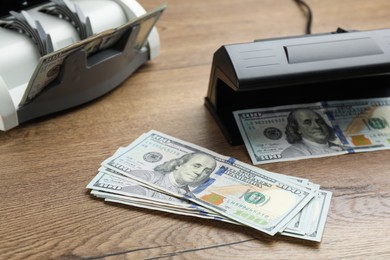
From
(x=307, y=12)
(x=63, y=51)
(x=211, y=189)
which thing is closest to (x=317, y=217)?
(x=211, y=189)

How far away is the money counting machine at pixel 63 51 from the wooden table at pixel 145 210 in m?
0.04

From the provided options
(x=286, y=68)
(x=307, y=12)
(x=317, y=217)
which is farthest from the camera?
(x=307, y=12)

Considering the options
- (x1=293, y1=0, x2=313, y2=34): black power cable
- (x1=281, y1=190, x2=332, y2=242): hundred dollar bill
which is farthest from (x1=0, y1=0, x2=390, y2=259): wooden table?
(x1=293, y1=0, x2=313, y2=34): black power cable

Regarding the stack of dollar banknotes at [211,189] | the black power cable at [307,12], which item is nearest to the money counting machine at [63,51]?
the stack of dollar banknotes at [211,189]

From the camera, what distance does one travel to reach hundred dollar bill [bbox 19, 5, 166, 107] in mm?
931

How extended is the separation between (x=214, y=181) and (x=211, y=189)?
0.08 feet

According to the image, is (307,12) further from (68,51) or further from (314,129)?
(68,51)

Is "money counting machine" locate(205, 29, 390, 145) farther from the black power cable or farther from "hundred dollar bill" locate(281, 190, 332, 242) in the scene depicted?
the black power cable

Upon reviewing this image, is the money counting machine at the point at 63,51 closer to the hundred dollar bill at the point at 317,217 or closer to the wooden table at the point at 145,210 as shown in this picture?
the wooden table at the point at 145,210

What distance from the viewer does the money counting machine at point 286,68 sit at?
96 centimetres

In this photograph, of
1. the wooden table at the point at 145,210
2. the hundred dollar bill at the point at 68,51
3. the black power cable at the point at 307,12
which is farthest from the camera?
the black power cable at the point at 307,12

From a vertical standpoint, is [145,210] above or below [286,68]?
below

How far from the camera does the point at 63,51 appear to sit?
931mm

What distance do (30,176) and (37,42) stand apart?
0.86 ft
